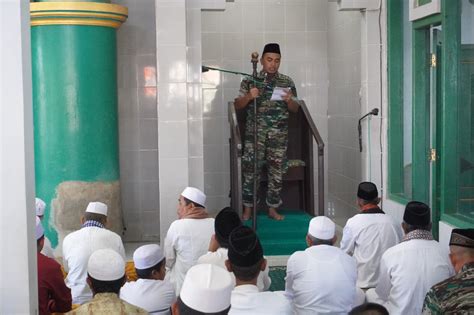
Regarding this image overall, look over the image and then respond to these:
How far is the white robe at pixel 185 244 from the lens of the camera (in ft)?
20.4

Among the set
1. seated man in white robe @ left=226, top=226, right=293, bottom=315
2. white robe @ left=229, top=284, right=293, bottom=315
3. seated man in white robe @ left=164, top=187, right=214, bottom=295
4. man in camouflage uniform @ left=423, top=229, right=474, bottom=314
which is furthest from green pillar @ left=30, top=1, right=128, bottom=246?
man in camouflage uniform @ left=423, top=229, right=474, bottom=314

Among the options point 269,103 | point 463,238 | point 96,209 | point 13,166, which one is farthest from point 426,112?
point 13,166

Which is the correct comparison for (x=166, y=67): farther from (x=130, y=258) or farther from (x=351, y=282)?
(x=351, y=282)

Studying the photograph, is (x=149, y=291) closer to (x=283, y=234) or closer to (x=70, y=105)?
(x=283, y=234)

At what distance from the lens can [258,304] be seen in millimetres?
4016

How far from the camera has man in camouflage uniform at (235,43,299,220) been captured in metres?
8.81

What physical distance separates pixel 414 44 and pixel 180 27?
2.23m

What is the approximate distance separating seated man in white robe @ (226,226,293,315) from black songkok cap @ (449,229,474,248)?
1044 mm

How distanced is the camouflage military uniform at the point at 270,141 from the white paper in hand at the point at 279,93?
0.11 m

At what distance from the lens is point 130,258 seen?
28.6 feet

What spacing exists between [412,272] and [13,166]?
2457 millimetres

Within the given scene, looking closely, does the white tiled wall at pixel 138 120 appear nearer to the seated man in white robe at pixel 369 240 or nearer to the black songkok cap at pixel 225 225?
the seated man in white robe at pixel 369 240

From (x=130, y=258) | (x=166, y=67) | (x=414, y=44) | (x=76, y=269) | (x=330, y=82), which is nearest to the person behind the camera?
(x=76, y=269)

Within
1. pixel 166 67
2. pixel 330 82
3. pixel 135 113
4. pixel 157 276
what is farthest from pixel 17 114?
pixel 330 82
